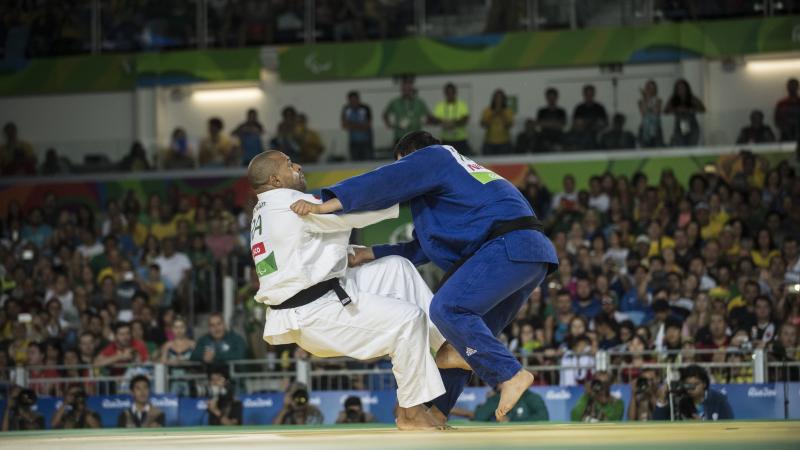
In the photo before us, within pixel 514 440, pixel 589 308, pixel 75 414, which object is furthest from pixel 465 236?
pixel 589 308

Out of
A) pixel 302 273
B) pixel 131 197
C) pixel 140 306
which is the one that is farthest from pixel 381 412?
pixel 131 197

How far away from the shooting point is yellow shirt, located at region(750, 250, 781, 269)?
42.8 feet

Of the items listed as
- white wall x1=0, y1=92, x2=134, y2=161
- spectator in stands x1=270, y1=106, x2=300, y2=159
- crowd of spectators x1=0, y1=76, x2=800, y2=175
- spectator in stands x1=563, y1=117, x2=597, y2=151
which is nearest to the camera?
crowd of spectators x1=0, y1=76, x2=800, y2=175

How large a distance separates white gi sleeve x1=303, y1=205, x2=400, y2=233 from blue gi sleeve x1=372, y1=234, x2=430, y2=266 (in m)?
0.39

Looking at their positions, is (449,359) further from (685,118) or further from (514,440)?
(685,118)

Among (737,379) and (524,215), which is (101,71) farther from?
(524,215)

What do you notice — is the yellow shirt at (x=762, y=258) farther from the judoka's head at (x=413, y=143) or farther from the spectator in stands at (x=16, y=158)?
the spectator in stands at (x=16, y=158)

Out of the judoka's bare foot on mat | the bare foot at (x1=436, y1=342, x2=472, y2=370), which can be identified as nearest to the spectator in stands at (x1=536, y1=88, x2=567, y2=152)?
the bare foot at (x1=436, y1=342, x2=472, y2=370)

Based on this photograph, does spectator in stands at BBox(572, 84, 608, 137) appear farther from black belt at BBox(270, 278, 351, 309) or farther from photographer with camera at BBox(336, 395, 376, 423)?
black belt at BBox(270, 278, 351, 309)

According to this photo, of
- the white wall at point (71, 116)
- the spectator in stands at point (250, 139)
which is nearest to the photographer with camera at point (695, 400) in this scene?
the spectator in stands at point (250, 139)

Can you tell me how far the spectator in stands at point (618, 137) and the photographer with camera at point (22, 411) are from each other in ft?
27.4

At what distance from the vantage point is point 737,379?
10.5m

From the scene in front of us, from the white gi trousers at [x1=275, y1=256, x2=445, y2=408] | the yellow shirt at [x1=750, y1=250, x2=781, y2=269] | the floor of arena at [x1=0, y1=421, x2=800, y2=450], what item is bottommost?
the floor of arena at [x1=0, y1=421, x2=800, y2=450]

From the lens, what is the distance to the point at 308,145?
17.6 metres
